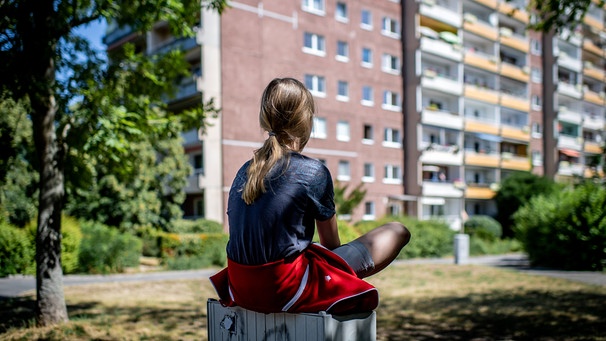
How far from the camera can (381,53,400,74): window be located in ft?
140

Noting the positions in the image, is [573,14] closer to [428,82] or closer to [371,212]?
[371,212]

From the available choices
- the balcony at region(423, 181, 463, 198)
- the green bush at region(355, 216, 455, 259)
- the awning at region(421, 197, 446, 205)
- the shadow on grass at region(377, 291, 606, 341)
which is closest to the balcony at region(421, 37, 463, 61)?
the balcony at region(423, 181, 463, 198)

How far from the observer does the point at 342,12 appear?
3981cm

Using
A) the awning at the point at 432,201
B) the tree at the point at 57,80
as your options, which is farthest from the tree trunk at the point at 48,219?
the awning at the point at 432,201

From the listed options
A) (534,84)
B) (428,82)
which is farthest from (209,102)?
(534,84)

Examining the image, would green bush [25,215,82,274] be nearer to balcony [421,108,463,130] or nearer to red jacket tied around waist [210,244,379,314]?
red jacket tied around waist [210,244,379,314]

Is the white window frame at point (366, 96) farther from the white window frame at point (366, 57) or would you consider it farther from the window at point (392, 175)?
the window at point (392, 175)

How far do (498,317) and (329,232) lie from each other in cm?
675

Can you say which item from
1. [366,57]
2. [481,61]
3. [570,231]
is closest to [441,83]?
[481,61]

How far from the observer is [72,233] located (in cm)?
1742

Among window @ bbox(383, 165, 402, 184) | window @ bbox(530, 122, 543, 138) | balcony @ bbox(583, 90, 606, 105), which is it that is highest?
balcony @ bbox(583, 90, 606, 105)

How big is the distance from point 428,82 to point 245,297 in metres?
43.6

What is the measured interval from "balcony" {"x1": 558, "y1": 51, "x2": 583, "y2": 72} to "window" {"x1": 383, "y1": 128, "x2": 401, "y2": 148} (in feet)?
89.1

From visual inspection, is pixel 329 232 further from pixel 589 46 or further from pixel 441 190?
pixel 589 46
